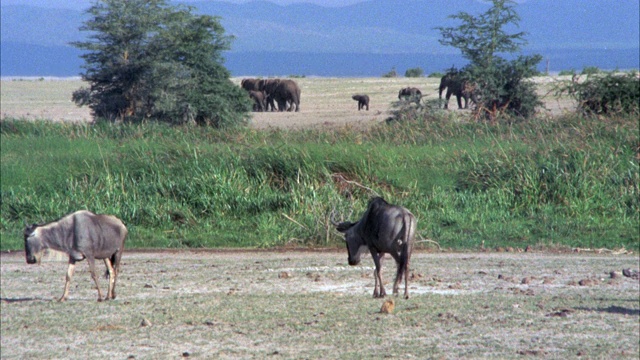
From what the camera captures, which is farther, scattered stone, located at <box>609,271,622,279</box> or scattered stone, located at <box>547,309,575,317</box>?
scattered stone, located at <box>609,271,622,279</box>

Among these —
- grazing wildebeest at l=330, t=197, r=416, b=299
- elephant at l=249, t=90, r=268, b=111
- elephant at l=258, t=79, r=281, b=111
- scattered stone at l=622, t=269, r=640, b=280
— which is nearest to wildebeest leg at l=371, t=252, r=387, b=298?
grazing wildebeest at l=330, t=197, r=416, b=299

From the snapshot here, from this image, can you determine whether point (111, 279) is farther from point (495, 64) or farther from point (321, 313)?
point (495, 64)

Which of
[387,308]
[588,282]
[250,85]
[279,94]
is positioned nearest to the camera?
[387,308]

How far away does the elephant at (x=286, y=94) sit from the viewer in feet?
140

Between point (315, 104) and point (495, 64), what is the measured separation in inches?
746

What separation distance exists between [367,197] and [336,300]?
6722mm

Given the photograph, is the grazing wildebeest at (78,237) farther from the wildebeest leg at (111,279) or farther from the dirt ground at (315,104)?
the dirt ground at (315,104)

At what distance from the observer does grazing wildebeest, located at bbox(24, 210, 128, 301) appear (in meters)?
7.31

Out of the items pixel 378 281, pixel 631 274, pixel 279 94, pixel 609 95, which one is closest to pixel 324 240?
pixel 631 274

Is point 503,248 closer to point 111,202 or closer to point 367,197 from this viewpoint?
point 367,197

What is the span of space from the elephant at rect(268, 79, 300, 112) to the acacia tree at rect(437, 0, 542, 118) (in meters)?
14.3

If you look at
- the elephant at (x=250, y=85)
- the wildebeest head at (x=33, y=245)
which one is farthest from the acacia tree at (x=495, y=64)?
the wildebeest head at (x=33, y=245)

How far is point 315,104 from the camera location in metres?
45.8

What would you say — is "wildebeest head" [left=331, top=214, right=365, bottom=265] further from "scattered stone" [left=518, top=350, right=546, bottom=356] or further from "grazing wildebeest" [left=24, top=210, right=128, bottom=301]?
"grazing wildebeest" [left=24, top=210, right=128, bottom=301]
